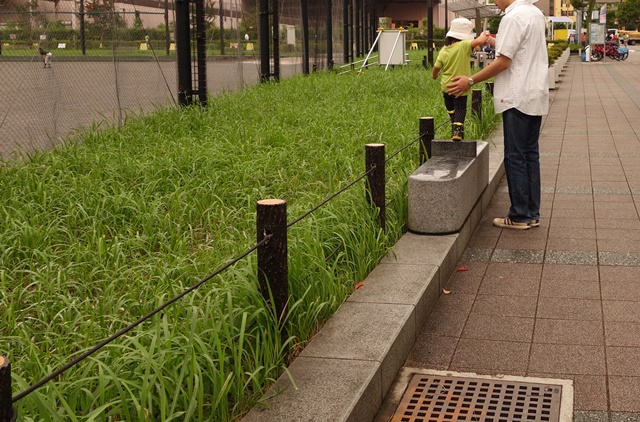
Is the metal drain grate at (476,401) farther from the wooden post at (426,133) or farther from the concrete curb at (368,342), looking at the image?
the wooden post at (426,133)

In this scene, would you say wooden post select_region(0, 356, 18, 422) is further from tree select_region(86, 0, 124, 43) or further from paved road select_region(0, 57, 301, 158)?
tree select_region(86, 0, 124, 43)

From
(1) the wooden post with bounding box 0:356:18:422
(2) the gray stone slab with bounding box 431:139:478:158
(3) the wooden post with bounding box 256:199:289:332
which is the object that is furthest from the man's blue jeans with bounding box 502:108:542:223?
(1) the wooden post with bounding box 0:356:18:422

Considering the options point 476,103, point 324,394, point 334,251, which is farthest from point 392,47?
point 324,394

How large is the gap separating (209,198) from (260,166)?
119 cm

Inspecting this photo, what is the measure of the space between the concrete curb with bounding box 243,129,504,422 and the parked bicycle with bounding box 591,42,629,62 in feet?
164

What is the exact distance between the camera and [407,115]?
1279 cm

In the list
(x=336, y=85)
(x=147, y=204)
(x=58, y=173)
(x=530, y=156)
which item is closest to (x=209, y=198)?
(x=147, y=204)

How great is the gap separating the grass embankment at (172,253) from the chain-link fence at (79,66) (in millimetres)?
1507

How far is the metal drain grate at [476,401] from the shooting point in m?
4.03

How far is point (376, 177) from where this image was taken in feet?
20.6

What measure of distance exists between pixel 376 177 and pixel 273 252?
2299 mm

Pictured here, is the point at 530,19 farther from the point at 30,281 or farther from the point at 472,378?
the point at 30,281

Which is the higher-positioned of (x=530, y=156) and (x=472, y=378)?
(x=530, y=156)

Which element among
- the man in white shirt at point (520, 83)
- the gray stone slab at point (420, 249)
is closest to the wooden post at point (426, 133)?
the man in white shirt at point (520, 83)
